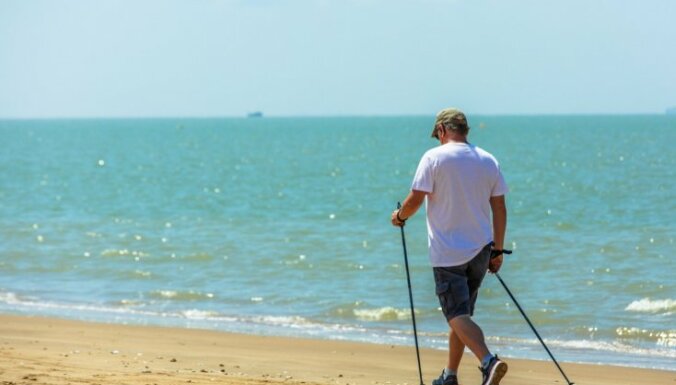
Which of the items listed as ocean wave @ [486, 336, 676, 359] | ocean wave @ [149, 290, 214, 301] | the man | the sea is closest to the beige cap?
the man

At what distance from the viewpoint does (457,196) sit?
7430 mm

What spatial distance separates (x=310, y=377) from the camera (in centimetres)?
934

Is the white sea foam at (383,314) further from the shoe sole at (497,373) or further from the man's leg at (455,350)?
the shoe sole at (497,373)

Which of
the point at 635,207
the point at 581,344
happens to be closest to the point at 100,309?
the point at 581,344

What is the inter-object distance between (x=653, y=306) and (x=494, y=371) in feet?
24.0

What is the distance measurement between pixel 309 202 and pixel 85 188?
11.1m

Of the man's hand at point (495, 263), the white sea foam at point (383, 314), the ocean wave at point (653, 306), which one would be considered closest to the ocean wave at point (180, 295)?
the white sea foam at point (383, 314)

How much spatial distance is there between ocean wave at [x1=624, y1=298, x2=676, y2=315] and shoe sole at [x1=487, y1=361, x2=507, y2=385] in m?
7.03

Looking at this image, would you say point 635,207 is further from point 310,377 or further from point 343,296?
point 310,377

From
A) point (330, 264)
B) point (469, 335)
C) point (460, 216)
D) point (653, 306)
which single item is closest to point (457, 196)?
point (460, 216)

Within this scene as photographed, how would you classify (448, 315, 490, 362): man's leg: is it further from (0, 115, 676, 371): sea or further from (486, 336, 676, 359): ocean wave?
(486, 336, 676, 359): ocean wave

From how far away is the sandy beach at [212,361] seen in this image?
8.62 m

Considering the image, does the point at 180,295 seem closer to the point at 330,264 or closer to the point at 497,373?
the point at 330,264

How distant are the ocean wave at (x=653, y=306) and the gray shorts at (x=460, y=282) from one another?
22.7ft
